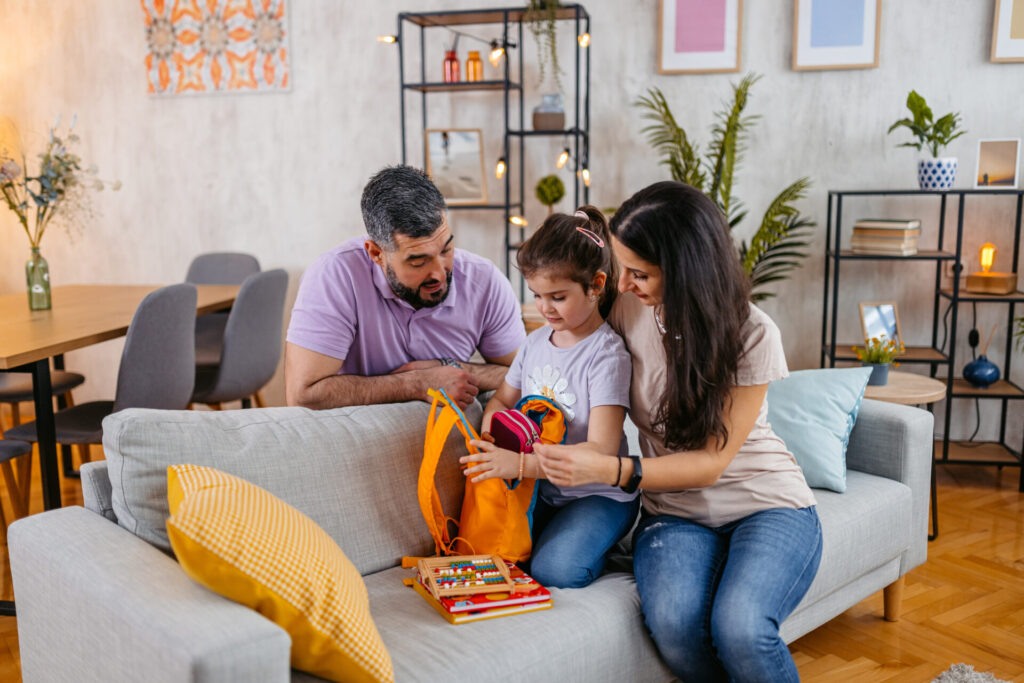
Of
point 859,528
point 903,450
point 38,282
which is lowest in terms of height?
point 859,528

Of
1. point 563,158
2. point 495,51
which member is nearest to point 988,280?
point 563,158

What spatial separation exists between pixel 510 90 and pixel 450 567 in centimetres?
283

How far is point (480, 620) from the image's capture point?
1.52 metres

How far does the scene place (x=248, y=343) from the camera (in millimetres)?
3340

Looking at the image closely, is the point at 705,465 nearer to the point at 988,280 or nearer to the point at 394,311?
the point at 394,311

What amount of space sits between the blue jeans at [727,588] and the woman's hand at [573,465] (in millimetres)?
191

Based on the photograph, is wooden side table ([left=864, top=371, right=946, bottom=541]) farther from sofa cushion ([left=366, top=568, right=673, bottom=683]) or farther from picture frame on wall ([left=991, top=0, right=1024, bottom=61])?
sofa cushion ([left=366, top=568, right=673, bottom=683])

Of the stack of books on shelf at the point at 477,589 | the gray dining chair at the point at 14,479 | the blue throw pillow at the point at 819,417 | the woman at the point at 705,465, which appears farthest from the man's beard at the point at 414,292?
the gray dining chair at the point at 14,479

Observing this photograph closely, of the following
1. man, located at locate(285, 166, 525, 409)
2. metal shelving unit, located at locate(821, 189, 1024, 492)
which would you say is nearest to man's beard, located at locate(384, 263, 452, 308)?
man, located at locate(285, 166, 525, 409)

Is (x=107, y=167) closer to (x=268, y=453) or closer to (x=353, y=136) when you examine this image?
(x=353, y=136)

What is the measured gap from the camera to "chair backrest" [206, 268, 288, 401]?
10.6 feet

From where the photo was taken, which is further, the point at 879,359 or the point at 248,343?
the point at 248,343

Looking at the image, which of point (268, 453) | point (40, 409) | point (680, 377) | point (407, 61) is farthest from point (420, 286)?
point (407, 61)

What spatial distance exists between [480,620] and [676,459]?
1.55 feet
